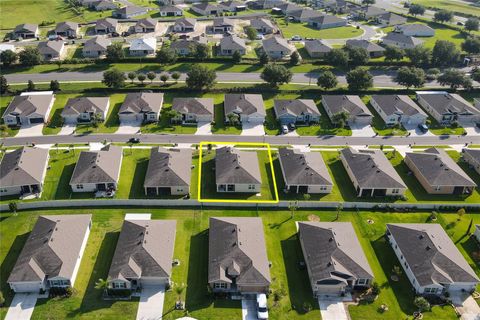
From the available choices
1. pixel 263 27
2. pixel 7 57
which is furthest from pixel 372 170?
pixel 7 57

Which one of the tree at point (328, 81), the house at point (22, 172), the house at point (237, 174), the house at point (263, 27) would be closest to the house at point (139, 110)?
the house at point (22, 172)

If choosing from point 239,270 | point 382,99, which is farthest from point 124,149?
point 382,99

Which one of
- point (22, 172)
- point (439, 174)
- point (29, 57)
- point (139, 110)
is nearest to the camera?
point (22, 172)

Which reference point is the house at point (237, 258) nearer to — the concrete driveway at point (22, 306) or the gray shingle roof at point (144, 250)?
the gray shingle roof at point (144, 250)

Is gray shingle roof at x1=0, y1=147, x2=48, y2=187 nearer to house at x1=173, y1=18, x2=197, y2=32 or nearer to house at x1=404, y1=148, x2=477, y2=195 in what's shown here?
house at x1=404, y1=148, x2=477, y2=195

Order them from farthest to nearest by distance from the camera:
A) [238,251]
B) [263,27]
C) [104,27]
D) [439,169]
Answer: [263,27] → [104,27] → [439,169] → [238,251]

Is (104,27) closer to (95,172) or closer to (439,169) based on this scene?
(95,172)

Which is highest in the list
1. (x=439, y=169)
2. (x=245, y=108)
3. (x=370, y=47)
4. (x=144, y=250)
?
(x=370, y=47)
